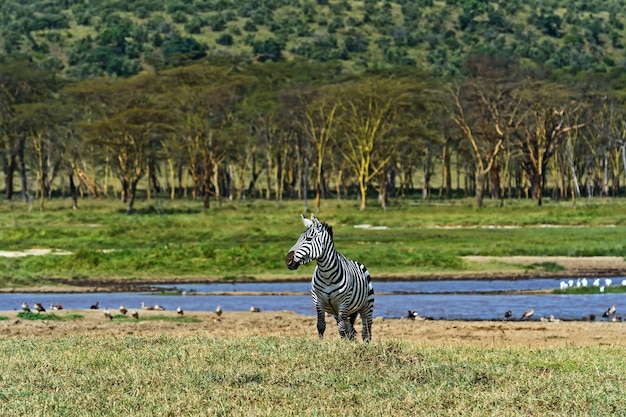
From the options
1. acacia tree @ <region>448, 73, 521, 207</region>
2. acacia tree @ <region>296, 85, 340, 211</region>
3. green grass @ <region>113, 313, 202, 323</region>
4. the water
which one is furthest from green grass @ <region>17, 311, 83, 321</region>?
acacia tree @ <region>448, 73, 521, 207</region>

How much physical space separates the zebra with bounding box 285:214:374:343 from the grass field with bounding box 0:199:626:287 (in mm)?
19036

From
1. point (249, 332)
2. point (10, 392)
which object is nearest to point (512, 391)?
point (10, 392)

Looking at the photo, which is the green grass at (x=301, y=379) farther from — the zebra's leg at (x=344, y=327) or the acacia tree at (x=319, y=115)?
the acacia tree at (x=319, y=115)

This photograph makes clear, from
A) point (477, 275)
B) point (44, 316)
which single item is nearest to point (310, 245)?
point (44, 316)

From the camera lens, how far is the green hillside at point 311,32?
131125 millimetres

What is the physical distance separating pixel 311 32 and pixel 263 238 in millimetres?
100262

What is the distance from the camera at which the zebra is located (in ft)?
46.9

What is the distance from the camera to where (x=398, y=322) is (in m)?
22.0

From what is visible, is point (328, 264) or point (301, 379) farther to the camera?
point (328, 264)

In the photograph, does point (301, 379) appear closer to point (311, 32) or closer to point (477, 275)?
point (477, 275)

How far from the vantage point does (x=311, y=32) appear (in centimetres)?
14362

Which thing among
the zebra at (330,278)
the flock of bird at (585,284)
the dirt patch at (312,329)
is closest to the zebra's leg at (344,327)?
the zebra at (330,278)

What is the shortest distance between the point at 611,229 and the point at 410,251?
14369 millimetres

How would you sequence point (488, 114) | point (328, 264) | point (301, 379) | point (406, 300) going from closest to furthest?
point (301, 379), point (328, 264), point (406, 300), point (488, 114)
